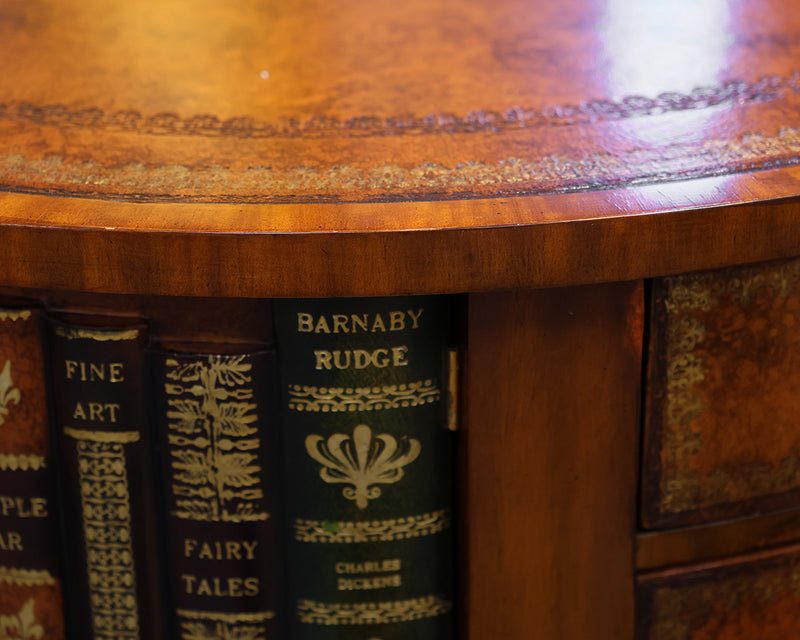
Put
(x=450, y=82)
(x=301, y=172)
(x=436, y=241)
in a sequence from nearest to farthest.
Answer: (x=436, y=241) < (x=301, y=172) < (x=450, y=82)

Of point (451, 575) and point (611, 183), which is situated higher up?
point (611, 183)

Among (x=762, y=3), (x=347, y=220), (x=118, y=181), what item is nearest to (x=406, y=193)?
(x=347, y=220)

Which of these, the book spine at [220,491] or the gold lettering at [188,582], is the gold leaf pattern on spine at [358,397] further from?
the gold lettering at [188,582]

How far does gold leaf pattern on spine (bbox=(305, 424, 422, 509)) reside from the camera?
75 cm

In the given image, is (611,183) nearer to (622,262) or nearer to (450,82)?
(622,262)

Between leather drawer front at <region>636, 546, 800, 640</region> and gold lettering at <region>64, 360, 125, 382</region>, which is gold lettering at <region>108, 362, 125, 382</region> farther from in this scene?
leather drawer front at <region>636, 546, 800, 640</region>

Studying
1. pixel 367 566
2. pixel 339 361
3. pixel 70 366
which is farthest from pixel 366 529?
pixel 70 366

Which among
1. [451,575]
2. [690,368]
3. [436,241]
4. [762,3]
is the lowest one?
[451,575]

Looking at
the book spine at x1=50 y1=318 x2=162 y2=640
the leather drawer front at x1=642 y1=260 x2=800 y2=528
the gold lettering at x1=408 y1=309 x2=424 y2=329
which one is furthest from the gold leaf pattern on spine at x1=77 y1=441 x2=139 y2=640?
the leather drawer front at x1=642 y1=260 x2=800 y2=528

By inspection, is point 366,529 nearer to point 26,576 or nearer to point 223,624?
point 223,624

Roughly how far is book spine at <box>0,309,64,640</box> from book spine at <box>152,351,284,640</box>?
0.09 meters

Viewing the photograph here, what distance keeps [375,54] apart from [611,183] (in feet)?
1.26

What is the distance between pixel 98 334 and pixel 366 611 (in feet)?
0.93

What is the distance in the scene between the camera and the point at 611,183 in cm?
74
